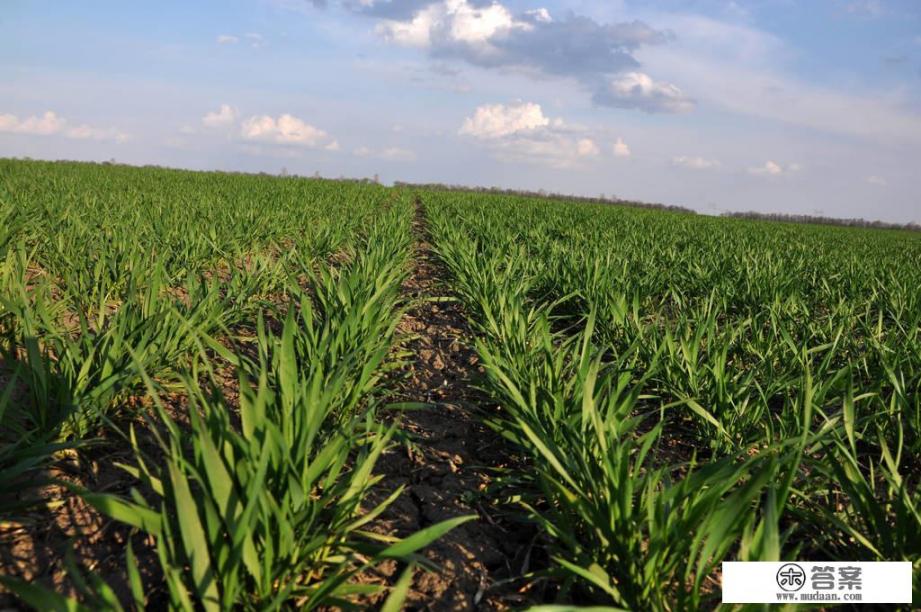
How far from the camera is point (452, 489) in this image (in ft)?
7.11

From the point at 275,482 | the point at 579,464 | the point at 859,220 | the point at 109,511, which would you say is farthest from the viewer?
the point at 859,220

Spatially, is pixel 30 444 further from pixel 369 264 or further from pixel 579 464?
pixel 369 264

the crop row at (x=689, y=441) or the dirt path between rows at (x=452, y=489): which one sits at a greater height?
the crop row at (x=689, y=441)

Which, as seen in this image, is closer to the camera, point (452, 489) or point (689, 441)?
point (452, 489)

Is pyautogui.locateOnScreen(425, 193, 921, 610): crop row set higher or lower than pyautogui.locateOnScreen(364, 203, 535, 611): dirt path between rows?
higher

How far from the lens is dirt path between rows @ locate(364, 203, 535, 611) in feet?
5.38

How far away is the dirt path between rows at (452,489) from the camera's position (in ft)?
5.38

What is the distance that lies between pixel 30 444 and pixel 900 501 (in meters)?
2.72

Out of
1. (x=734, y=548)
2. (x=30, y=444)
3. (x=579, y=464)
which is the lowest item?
(x=734, y=548)

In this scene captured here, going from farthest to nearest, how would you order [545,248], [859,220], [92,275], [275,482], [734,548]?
[859,220] → [545,248] → [92,275] → [734,548] → [275,482]

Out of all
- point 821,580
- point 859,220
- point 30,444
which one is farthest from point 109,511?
point 859,220

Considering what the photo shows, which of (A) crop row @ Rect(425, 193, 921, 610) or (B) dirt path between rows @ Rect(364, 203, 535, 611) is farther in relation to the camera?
(B) dirt path between rows @ Rect(364, 203, 535, 611)

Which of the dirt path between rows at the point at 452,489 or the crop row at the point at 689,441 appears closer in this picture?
the crop row at the point at 689,441

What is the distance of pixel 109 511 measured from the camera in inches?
47.1
